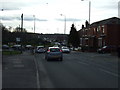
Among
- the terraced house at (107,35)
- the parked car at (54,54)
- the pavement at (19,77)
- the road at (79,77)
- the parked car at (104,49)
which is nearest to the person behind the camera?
the pavement at (19,77)

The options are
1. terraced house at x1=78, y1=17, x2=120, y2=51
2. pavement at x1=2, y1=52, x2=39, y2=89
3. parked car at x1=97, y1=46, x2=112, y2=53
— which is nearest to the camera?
pavement at x1=2, y1=52, x2=39, y2=89

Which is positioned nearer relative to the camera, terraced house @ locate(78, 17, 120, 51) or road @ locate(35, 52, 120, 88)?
road @ locate(35, 52, 120, 88)

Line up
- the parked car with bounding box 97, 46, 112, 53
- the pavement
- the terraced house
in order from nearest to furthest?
1. the pavement
2. the parked car with bounding box 97, 46, 112, 53
3. the terraced house

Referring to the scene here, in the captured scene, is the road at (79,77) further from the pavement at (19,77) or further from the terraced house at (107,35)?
the terraced house at (107,35)

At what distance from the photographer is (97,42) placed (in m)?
73.1

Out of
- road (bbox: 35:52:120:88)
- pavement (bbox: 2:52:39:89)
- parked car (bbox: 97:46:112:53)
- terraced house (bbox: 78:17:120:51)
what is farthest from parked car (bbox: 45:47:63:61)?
terraced house (bbox: 78:17:120:51)

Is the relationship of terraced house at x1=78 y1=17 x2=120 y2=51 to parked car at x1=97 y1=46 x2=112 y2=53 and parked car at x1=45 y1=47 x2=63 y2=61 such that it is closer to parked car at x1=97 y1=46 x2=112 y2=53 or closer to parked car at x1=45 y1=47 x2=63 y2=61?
parked car at x1=97 y1=46 x2=112 y2=53

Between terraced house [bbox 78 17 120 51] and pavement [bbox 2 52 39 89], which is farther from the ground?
terraced house [bbox 78 17 120 51]

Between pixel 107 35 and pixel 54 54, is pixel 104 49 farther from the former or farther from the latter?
pixel 54 54

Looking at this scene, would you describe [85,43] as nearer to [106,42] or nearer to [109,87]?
[106,42]

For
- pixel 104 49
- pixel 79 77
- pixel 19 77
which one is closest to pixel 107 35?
pixel 104 49

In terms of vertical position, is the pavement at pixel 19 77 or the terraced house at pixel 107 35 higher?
the terraced house at pixel 107 35

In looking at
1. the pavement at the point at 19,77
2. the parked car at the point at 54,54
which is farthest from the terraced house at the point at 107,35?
the pavement at the point at 19,77

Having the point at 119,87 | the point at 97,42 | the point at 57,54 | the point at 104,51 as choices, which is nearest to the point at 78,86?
the point at 119,87
